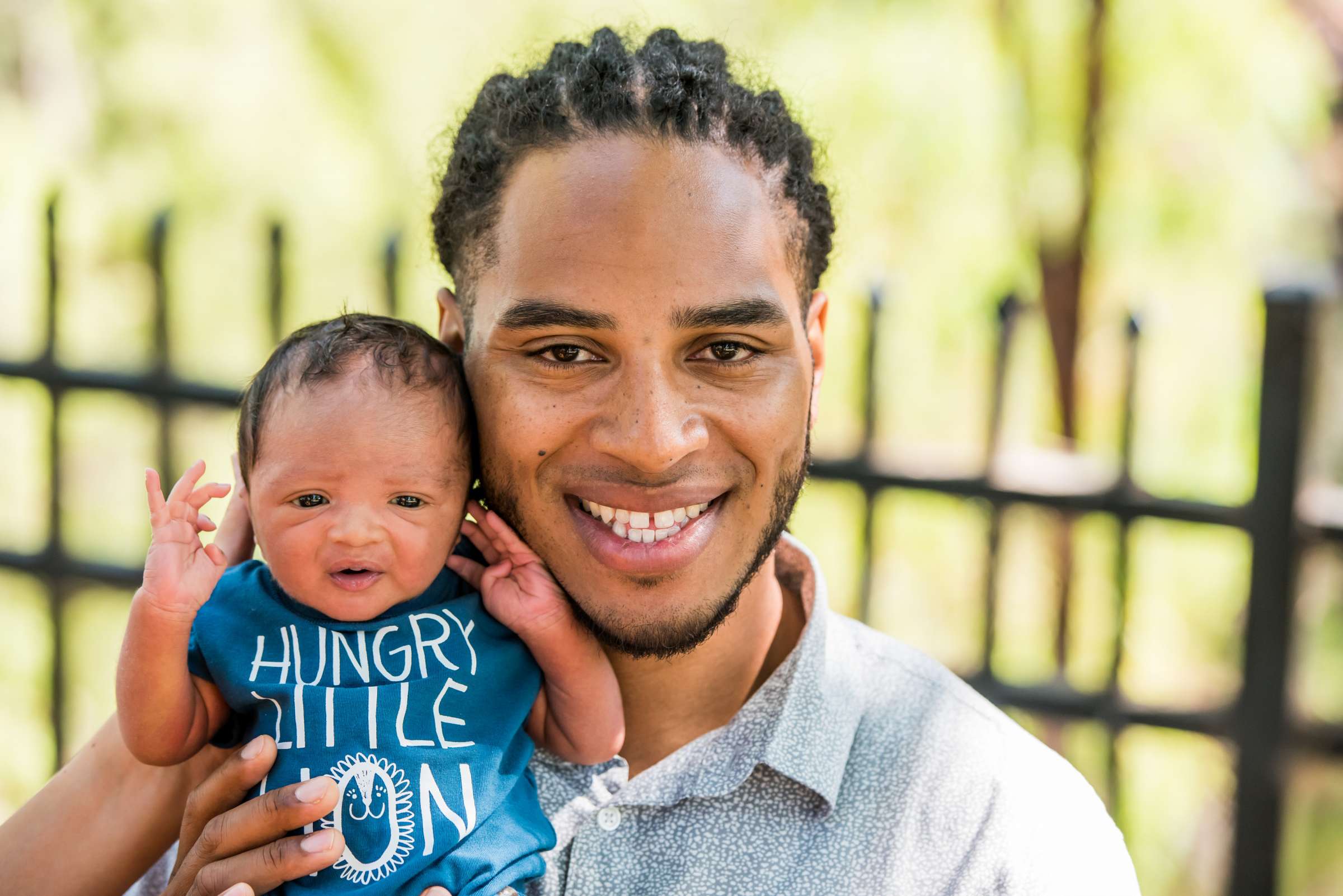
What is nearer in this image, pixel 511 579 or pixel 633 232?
pixel 633 232

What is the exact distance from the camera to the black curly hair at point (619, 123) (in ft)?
7.18

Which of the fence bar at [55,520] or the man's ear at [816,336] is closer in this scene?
the man's ear at [816,336]

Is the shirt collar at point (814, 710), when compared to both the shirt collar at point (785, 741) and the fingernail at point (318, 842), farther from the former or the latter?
the fingernail at point (318, 842)

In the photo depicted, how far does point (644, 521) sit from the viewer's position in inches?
85.3

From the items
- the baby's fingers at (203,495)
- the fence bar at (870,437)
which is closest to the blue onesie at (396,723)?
the baby's fingers at (203,495)

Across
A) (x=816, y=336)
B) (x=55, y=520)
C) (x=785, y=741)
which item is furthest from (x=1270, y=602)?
(x=55, y=520)

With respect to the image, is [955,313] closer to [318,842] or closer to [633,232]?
[633,232]

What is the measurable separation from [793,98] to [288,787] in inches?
68.8

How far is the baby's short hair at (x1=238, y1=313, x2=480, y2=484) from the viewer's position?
2.14 meters

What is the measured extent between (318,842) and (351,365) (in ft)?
2.53

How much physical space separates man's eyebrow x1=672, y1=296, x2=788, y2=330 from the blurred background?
621 millimetres

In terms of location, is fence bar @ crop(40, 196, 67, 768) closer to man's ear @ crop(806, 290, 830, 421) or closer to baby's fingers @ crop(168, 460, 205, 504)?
baby's fingers @ crop(168, 460, 205, 504)

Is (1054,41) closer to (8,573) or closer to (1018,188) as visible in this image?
(1018,188)

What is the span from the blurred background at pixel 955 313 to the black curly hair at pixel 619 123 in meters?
0.20
